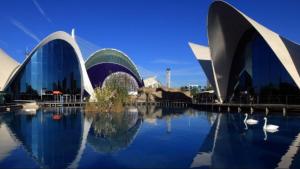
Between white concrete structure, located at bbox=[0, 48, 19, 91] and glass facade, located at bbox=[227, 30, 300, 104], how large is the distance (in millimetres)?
27528

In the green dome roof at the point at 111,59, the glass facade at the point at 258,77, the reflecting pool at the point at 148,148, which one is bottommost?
the reflecting pool at the point at 148,148

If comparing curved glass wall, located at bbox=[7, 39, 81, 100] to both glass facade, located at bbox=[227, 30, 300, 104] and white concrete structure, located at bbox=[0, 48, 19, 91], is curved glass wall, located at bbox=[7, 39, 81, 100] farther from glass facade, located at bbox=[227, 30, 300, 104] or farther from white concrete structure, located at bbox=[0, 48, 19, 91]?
glass facade, located at bbox=[227, 30, 300, 104]

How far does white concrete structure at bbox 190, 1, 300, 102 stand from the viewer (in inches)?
1145

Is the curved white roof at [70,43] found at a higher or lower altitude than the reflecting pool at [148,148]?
higher

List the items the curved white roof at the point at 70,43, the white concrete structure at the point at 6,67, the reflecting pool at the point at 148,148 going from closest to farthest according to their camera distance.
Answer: the reflecting pool at the point at 148,148 < the curved white roof at the point at 70,43 < the white concrete structure at the point at 6,67

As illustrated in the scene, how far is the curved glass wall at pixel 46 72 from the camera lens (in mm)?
48688

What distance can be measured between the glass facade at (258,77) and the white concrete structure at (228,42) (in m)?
0.61

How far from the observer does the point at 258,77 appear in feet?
111

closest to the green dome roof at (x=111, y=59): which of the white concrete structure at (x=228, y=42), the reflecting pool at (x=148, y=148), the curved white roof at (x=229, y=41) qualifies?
the white concrete structure at (x=228, y=42)

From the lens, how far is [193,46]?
149 feet

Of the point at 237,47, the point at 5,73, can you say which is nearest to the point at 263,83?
the point at 237,47

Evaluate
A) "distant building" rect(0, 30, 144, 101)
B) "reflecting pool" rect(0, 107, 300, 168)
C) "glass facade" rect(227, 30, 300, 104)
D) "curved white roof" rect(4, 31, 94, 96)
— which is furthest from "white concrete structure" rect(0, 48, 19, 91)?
"reflecting pool" rect(0, 107, 300, 168)

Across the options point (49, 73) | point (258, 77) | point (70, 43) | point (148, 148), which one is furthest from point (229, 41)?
point (148, 148)

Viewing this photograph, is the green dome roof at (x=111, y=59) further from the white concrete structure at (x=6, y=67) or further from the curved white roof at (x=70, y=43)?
the white concrete structure at (x=6, y=67)
